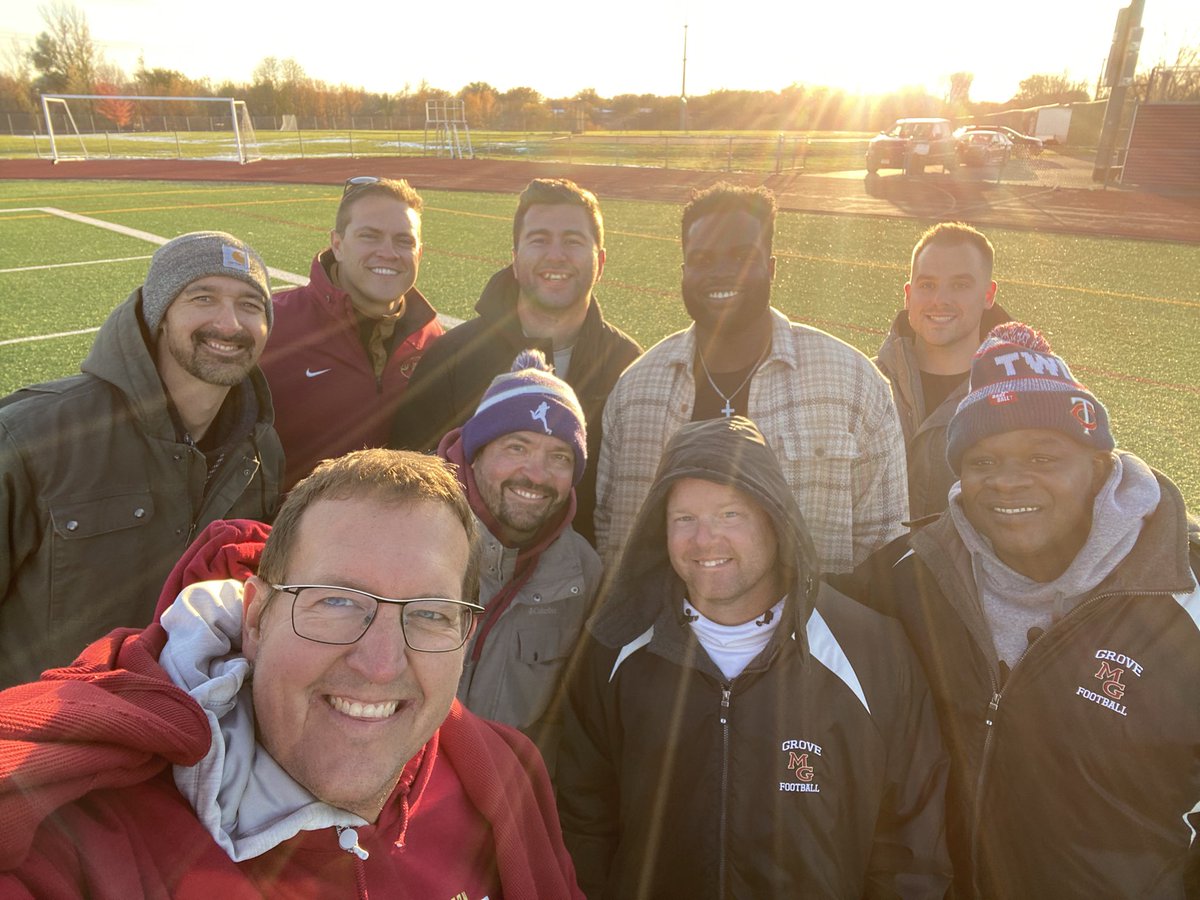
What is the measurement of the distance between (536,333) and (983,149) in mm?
29721

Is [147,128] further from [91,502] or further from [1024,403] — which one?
[1024,403]

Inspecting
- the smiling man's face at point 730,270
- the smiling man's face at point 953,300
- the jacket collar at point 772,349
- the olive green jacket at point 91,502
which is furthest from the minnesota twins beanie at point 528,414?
the smiling man's face at point 953,300

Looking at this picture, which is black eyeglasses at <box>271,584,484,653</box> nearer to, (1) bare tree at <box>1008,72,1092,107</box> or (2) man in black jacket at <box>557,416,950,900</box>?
(2) man in black jacket at <box>557,416,950,900</box>

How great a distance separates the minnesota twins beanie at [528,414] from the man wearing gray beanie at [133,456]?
931mm

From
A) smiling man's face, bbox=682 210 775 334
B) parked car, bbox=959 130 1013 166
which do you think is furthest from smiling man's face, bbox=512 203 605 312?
parked car, bbox=959 130 1013 166

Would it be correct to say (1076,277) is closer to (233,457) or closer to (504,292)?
(504,292)

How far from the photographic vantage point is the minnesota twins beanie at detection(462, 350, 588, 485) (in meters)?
2.70

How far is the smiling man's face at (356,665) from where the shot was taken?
142 cm

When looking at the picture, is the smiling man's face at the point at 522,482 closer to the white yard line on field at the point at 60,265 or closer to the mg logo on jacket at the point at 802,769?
the mg logo on jacket at the point at 802,769

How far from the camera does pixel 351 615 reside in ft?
4.84

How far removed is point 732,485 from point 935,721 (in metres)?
0.93

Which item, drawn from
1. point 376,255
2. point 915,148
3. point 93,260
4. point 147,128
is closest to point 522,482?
point 376,255

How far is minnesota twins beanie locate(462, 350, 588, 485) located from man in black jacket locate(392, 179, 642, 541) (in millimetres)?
881

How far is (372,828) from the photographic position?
1.49 metres
